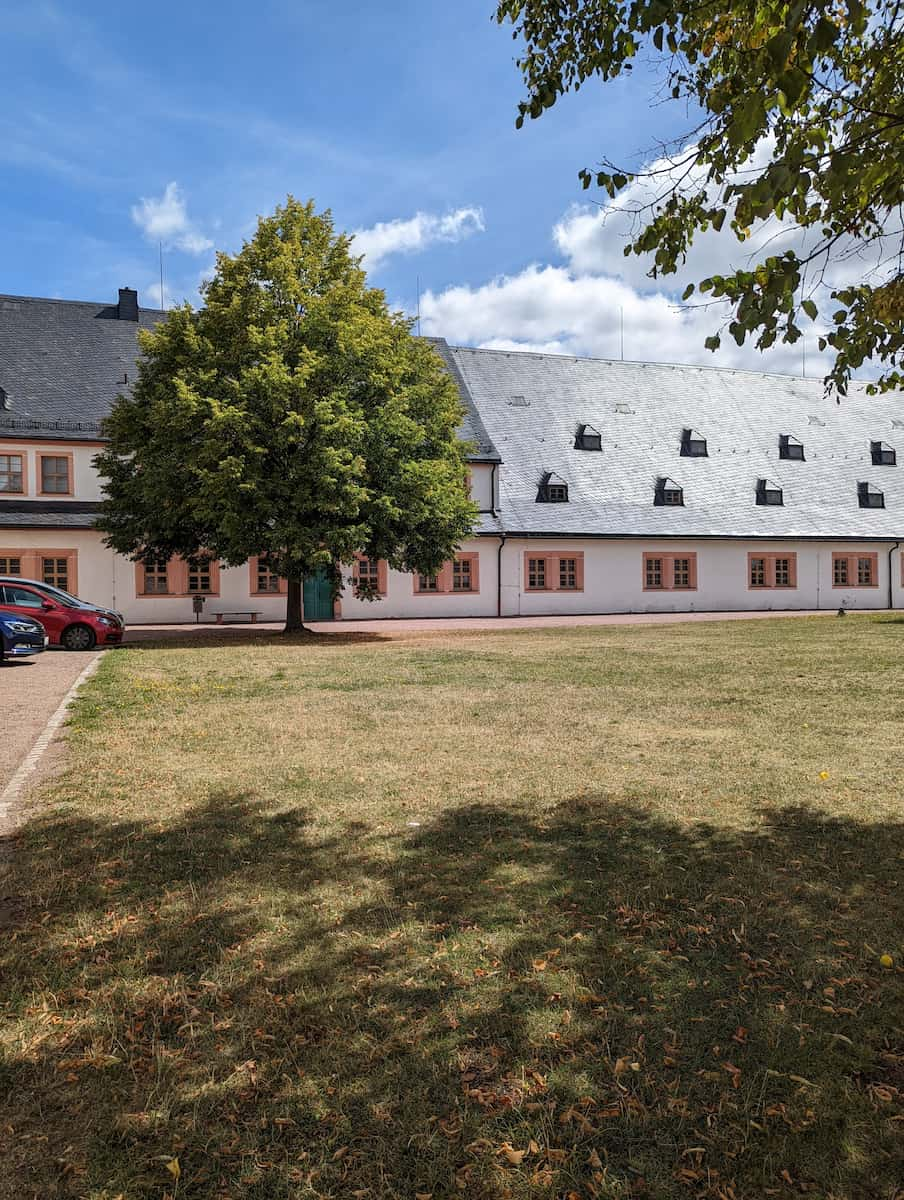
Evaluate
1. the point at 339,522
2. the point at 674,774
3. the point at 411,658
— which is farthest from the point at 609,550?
the point at 674,774

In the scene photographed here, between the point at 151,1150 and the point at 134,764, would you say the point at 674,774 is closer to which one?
the point at 134,764

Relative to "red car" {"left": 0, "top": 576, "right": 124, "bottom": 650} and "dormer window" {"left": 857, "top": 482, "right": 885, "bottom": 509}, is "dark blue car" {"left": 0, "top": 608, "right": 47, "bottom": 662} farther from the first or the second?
"dormer window" {"left": 857, "top": 482, "right": 885, "bottom": 509}

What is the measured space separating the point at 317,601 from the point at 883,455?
96.8ft

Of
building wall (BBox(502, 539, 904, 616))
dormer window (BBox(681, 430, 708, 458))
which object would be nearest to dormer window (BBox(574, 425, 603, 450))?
dormer window (BBox(681, 430, 708, 458))

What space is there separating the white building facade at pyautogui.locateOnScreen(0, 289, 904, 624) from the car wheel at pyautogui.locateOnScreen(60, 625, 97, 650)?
30.9 ft

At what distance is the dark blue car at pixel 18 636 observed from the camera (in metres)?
15.2

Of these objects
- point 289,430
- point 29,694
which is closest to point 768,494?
point 289,430

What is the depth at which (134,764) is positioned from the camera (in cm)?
729

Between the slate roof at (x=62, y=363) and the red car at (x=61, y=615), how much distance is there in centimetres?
1329

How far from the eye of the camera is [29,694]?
11523 millimetres

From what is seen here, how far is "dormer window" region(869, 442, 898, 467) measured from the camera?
138ft

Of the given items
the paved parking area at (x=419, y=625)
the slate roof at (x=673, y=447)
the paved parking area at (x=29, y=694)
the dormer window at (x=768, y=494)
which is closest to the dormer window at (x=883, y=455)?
the slate roof at (x=673, y=447)

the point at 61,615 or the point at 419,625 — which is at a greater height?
the point at 61,615

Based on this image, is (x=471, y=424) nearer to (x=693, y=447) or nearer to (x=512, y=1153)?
(x=693, y=447)
